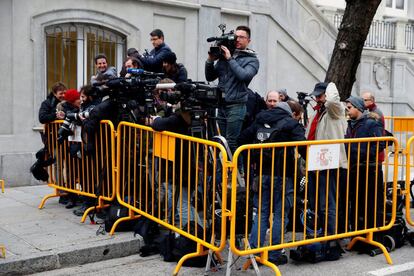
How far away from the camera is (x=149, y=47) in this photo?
1047 cm

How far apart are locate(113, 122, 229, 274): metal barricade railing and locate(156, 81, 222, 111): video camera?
360mm

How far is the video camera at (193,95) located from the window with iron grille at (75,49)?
4.61 metres

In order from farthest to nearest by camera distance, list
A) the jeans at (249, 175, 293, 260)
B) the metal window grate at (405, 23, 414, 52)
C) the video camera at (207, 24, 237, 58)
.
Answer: the metal window grate at (405, 23, 414, 52), the video camera at (207, 24, 237, 58), the jeans at (249, 175, 293, 260)

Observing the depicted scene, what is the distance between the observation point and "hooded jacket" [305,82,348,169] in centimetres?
604

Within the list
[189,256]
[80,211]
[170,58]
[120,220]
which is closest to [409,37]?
[170,58]

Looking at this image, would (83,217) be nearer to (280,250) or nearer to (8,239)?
(8,239)

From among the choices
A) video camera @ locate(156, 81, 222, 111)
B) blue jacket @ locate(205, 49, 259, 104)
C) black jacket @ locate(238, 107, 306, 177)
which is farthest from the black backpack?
blue jacket @ locate(205, 49, 259, 104)

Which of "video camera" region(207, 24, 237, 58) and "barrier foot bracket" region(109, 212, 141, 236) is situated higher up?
"video camera" region(207, 24, 237, 58)

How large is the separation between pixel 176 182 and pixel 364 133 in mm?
2326

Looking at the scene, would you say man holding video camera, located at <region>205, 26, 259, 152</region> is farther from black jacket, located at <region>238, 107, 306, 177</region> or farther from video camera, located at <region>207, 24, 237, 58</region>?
black jacket, located at <region>238, 107, 306, 177</region>

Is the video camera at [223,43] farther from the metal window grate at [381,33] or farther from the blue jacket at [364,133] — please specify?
the metal window grate at [381,33]

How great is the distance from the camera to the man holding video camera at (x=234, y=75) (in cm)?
665

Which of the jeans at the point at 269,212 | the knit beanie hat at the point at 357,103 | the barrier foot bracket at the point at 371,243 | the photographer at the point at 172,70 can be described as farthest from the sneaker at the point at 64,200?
the knit beanie hat at the point at 357,103

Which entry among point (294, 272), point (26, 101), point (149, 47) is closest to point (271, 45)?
point (149, 47)
